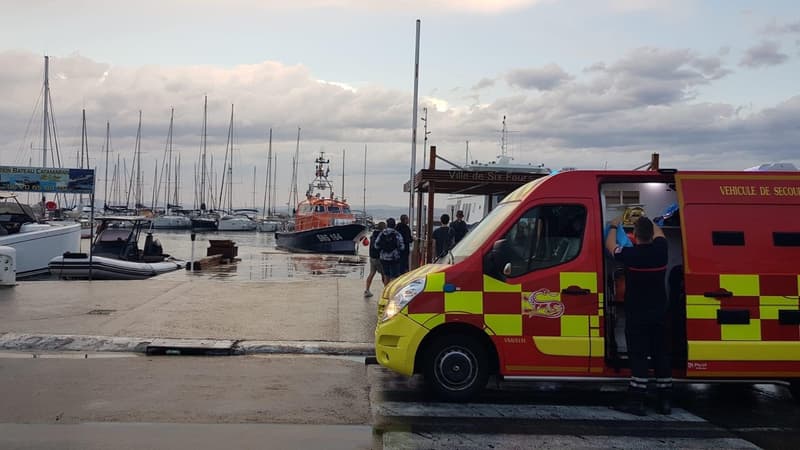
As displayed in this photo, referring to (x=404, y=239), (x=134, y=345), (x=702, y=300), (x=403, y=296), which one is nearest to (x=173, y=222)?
(x=404, y=239)

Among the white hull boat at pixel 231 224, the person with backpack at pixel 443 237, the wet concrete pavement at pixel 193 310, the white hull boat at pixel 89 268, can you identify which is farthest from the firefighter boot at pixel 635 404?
the white hull boat at pixel 231 224

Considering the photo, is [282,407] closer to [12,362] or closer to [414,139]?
[12,362]

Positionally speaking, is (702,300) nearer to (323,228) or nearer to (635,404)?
(635,404)

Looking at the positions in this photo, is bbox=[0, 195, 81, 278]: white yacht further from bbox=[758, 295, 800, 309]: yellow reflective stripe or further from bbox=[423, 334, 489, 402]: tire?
bbox=[758, 295, 800, 309]: yellow reflective stripe

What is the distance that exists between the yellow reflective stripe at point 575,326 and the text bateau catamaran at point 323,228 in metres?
31.9

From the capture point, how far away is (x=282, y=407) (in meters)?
6.56

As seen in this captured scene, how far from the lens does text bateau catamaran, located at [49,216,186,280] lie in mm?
17641

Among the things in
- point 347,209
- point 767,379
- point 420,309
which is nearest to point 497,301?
point 420,309

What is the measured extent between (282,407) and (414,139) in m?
10.0

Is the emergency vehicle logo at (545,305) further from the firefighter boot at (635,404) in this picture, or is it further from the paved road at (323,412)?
the firefighter boot at (635,404)

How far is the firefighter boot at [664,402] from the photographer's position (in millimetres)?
6672

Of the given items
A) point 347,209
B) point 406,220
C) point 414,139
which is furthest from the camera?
point 347,209

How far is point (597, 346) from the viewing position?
6859 millimetres

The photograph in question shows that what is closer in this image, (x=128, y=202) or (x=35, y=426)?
(x=35, y=426)
